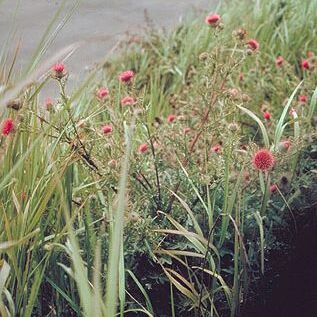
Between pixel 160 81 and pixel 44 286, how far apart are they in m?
2.35

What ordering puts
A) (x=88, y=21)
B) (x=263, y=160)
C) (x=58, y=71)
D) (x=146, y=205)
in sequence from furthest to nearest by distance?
(x=88, y=21) → (x=146, y=205) → (x=58, y=71) → (x=263, y=160)

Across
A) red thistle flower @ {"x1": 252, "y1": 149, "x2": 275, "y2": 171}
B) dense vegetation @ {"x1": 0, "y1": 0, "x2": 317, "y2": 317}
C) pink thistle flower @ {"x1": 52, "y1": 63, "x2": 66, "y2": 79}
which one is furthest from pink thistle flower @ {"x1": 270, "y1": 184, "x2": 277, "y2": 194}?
pink thistle flower @ {"x1": 52, "y1": 63, "x2": 66, "y2": 79}

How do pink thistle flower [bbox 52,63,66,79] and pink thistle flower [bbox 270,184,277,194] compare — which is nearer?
pink thistle flower [bbox 52,63,66,79]

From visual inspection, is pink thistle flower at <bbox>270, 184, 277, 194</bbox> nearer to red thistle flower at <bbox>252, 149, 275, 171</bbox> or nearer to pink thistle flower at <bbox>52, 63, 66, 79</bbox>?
red thistle flower at <bbox>252, 149, 275, 171</bbox>

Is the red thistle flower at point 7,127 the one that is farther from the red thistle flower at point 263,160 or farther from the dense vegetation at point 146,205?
the red thistle flower at point 263,160

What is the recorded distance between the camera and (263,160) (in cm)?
198

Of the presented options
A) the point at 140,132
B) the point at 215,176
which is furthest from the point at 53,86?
the point at 215,176

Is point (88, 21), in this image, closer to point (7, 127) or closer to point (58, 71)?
point (58, 71)

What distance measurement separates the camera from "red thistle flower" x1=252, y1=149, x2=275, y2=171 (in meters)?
1.97

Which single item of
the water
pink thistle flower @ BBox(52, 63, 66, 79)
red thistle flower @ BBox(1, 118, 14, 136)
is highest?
the water

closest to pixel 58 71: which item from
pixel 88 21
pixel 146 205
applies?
pixel 146 205

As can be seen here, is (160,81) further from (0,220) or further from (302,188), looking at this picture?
(0,220)

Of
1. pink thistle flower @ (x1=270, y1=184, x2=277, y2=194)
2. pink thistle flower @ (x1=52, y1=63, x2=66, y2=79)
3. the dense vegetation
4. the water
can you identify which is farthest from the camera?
the water

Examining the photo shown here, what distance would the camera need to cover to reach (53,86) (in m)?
4.25
